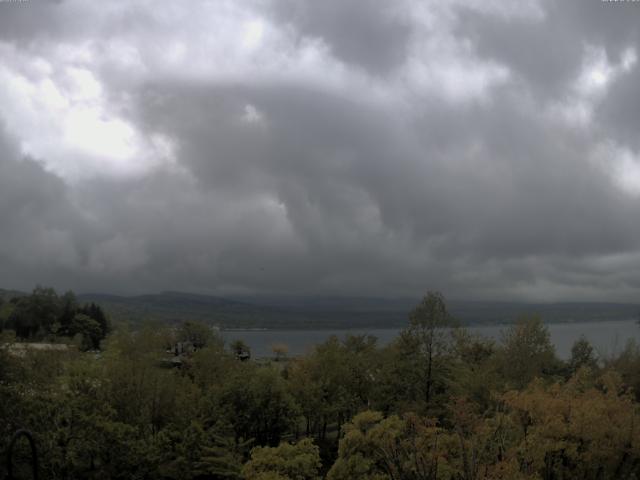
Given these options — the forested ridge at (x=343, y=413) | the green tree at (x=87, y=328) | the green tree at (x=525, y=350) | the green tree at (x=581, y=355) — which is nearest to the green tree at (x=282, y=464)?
the forested ridge at (x=343, y=413)

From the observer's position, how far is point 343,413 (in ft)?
148

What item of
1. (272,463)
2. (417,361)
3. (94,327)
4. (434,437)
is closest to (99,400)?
(272,463)

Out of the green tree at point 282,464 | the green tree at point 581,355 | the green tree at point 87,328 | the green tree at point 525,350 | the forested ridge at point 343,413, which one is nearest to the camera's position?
the green tree at point 282,464

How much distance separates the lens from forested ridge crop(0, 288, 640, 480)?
2634 cm

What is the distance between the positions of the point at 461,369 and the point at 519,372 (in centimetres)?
783

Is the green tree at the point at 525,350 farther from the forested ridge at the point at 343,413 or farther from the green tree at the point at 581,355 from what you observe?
the green tree at the point at 581,355

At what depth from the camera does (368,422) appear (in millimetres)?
29594

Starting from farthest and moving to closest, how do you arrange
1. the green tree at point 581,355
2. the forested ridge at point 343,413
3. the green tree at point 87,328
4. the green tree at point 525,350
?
the green tree at point 87,328, the green tree at point 581,355, the green tree at point 525,350, the forested ridge at point 343,413

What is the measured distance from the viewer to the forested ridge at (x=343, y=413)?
1037 inches

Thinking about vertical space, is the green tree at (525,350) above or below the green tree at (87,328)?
above

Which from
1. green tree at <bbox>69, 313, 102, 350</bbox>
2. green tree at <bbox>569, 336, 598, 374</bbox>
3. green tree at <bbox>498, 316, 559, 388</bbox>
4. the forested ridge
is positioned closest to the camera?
the forested ridge

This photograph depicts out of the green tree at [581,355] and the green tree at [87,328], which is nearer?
the green tree at [581,355]

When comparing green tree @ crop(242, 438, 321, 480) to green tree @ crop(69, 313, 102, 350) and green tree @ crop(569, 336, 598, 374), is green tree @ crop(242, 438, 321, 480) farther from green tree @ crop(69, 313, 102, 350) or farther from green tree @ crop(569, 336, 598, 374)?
green tree @ crop(69, 313, 102, 350)

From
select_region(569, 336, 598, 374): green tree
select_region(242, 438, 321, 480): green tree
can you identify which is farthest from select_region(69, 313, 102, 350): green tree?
select_region(242, 438, 321, 480): green tree
